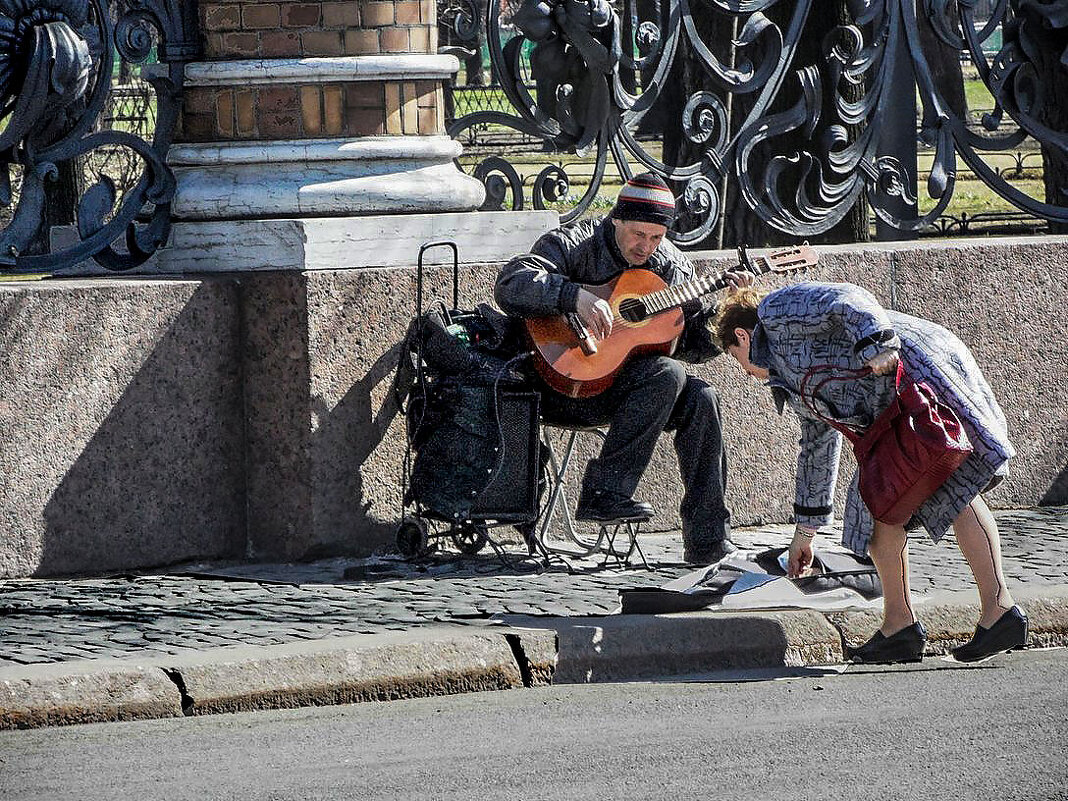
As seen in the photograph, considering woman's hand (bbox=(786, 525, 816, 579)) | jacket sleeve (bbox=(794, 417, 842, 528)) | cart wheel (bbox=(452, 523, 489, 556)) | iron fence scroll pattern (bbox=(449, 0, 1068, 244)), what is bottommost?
cart wheel (bbox=(452, 523, 489, 556))

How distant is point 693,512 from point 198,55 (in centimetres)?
255

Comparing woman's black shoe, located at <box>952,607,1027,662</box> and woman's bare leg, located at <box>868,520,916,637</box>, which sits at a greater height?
woman's bare leg, located at <box>868,520,916,637</box>

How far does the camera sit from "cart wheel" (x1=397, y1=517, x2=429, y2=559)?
784 cm

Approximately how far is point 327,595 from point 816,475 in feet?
5.57

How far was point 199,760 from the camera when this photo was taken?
5516 mm

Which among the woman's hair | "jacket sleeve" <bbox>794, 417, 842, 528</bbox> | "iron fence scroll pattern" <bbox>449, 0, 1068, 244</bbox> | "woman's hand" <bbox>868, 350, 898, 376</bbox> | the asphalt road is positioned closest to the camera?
the asphalt road

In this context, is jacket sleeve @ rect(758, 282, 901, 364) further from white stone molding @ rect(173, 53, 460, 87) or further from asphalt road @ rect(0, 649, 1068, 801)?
white stone molding @ rect(173, 53, 460, 87)

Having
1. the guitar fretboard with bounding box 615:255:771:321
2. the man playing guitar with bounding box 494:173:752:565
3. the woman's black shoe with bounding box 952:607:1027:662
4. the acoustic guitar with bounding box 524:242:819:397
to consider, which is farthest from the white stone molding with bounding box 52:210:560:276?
the woman's black shoe with bounding box 952:607:1027:662

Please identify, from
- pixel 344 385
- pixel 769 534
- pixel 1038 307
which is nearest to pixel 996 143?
pixel 1038 307

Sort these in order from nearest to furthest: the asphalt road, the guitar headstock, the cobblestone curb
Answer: the asphalt road < the cobblestone curb < the guitar headstock

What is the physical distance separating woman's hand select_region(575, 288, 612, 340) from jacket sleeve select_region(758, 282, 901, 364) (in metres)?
0.94

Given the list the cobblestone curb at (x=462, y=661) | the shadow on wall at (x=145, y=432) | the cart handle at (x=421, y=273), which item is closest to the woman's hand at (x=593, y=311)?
the cart handle at (x=421, y=273)

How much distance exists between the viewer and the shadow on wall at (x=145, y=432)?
763 cm

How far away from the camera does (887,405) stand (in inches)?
261
